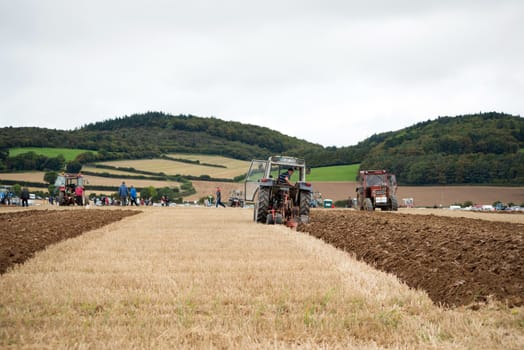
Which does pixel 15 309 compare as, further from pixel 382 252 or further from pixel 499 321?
pixel 382 252

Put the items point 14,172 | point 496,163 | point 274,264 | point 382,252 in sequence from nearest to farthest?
point 274,264 → point 382,252 → point 496,163 → point 14,172

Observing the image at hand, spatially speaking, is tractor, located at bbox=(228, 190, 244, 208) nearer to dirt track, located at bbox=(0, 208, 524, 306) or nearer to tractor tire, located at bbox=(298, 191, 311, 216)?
tractor tire, located at bbox=(298, 191, 311, 216)

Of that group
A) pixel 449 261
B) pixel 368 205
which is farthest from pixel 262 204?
pixel 368 205

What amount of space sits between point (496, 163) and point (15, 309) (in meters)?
77.2

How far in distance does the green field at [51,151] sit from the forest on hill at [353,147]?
59.3 inches

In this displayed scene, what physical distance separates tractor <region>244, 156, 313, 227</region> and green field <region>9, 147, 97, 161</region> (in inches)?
3118

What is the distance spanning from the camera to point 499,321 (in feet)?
18.5

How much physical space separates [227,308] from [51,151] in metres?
99.0

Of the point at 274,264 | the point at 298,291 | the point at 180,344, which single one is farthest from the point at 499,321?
the point at 274,264


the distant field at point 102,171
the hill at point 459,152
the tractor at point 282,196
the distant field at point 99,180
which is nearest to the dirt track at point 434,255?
the tractor at point 282,196

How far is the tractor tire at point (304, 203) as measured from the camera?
19734 mm

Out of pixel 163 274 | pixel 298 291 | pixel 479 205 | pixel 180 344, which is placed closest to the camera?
pixel 180 344

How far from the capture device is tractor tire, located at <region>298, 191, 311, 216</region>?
64.7ft

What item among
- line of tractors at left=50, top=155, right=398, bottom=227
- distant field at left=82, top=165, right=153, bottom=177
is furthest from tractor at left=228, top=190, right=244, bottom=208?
distant field at left=82, top=165, right=153, bottom=177
